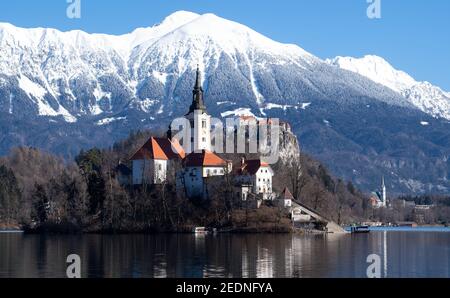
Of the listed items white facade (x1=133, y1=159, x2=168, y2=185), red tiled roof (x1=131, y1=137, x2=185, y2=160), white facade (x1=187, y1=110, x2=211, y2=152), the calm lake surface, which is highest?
white facade (x1=187, y1=110, x2=211, y2=152)

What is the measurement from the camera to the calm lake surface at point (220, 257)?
6009 centimetres

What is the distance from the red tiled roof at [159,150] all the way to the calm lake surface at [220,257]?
92.0 ft

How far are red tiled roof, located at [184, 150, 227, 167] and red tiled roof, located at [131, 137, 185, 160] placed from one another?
4231 millimetres

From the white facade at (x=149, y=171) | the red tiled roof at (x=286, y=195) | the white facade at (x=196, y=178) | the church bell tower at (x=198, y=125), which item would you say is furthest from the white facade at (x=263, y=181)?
the church bell tower at (x=198, y=125)

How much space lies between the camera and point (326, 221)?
382 ft

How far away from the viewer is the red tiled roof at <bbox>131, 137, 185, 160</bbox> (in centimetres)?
12575

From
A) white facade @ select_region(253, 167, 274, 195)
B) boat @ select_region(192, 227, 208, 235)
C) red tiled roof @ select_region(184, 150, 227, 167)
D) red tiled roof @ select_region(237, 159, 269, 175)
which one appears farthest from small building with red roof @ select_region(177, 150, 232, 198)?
boat @ select_region(192, 227, 208, 235)

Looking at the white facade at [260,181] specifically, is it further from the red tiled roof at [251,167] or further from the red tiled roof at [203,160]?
the red tiled roof at [203,160]

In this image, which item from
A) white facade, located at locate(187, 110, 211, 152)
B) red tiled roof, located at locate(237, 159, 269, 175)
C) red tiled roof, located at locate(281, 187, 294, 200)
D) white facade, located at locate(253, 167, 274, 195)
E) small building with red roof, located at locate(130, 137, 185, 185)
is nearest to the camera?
red tiled roof, located at locate(281, 187, 294, 200)

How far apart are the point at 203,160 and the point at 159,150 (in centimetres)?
841

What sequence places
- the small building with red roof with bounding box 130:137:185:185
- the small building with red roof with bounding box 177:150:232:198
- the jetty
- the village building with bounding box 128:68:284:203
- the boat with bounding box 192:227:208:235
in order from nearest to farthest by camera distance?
the boat with bounding box 192:227:208:235 < the jetty < the village building with bounding box 128:68:284:203 < the small building with red roof with bounding box 177:150:232:198 < the small building with red roof with bounding box 130:137:185:185

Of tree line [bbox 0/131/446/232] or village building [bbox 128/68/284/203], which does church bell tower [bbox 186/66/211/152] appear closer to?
tree line [bbox 0/131/446/232]
